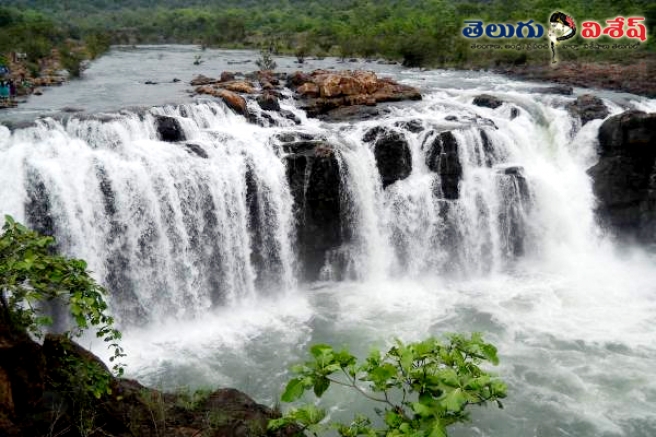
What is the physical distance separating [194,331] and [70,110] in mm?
8363

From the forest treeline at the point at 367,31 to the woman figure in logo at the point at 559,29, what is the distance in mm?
793

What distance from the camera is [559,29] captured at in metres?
34.3

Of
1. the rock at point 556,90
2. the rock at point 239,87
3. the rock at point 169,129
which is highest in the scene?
the rock at point 239,87

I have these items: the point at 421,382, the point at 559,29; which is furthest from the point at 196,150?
the point at 559,29

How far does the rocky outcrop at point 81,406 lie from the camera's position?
4.48 metres

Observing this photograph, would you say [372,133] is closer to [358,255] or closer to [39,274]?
[358,255]

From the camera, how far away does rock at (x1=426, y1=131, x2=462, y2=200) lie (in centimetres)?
1492

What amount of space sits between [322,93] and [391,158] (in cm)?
562

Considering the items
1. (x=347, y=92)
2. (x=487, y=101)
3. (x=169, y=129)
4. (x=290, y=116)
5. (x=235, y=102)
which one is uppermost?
(x=347, y=92)

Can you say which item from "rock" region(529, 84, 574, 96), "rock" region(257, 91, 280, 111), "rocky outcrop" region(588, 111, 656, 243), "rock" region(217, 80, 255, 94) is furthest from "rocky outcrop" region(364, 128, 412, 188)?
"rock" region(529, 84, 574, 96)

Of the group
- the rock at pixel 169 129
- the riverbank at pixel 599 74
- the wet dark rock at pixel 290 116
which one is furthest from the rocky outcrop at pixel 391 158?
the riverbank at pixel 599 74

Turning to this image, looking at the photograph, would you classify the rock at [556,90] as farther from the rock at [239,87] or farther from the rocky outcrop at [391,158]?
the rock at [239,87]

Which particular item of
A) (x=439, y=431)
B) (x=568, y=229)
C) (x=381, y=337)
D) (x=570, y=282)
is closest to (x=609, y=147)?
(x=568, y=229)

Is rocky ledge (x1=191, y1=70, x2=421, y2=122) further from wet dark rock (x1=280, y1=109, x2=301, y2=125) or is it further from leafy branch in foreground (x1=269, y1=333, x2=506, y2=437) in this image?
leafy branch in foreground (x1=269, y1=333, x2=506, y2=437)
